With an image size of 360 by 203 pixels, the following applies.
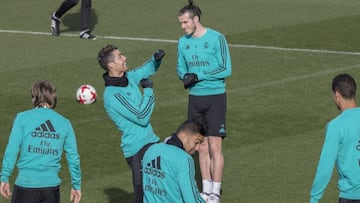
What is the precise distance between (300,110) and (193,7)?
551 centimetres

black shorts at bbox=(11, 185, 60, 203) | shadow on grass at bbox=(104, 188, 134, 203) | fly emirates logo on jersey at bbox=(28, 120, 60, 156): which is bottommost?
shadow on grass at bbox=(104, 188, 134, 203)

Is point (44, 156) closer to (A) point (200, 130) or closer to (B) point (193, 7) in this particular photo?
(A) point (200, 130)

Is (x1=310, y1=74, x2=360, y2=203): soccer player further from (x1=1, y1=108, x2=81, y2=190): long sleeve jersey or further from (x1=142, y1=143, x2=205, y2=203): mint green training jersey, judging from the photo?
(x1=1, y1=108, x2=81, y2=190): long sleeve jersey

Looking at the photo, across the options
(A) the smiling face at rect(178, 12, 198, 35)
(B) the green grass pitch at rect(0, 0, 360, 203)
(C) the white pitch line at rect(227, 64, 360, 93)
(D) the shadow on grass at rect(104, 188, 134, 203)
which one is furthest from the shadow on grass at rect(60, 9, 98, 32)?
(A) the smiling face at rect(178, 12, 198, 35)

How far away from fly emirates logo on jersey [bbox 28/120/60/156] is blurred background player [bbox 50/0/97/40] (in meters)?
15.1

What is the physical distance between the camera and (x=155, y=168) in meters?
10.2

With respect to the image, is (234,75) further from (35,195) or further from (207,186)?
(35,195)

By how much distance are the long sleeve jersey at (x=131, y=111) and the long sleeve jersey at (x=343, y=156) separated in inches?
107

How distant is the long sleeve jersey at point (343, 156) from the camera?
1047cm

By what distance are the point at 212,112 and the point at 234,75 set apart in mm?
7732

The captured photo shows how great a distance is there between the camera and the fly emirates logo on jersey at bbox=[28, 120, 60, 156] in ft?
37.5

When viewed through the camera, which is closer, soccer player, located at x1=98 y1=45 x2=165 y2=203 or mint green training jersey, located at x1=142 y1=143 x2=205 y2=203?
mint green training jersey, located at x1=142 y1=143 x2=205 y2=203

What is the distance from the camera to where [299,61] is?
2403 centimetres

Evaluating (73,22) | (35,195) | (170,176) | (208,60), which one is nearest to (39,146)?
(35,195)
